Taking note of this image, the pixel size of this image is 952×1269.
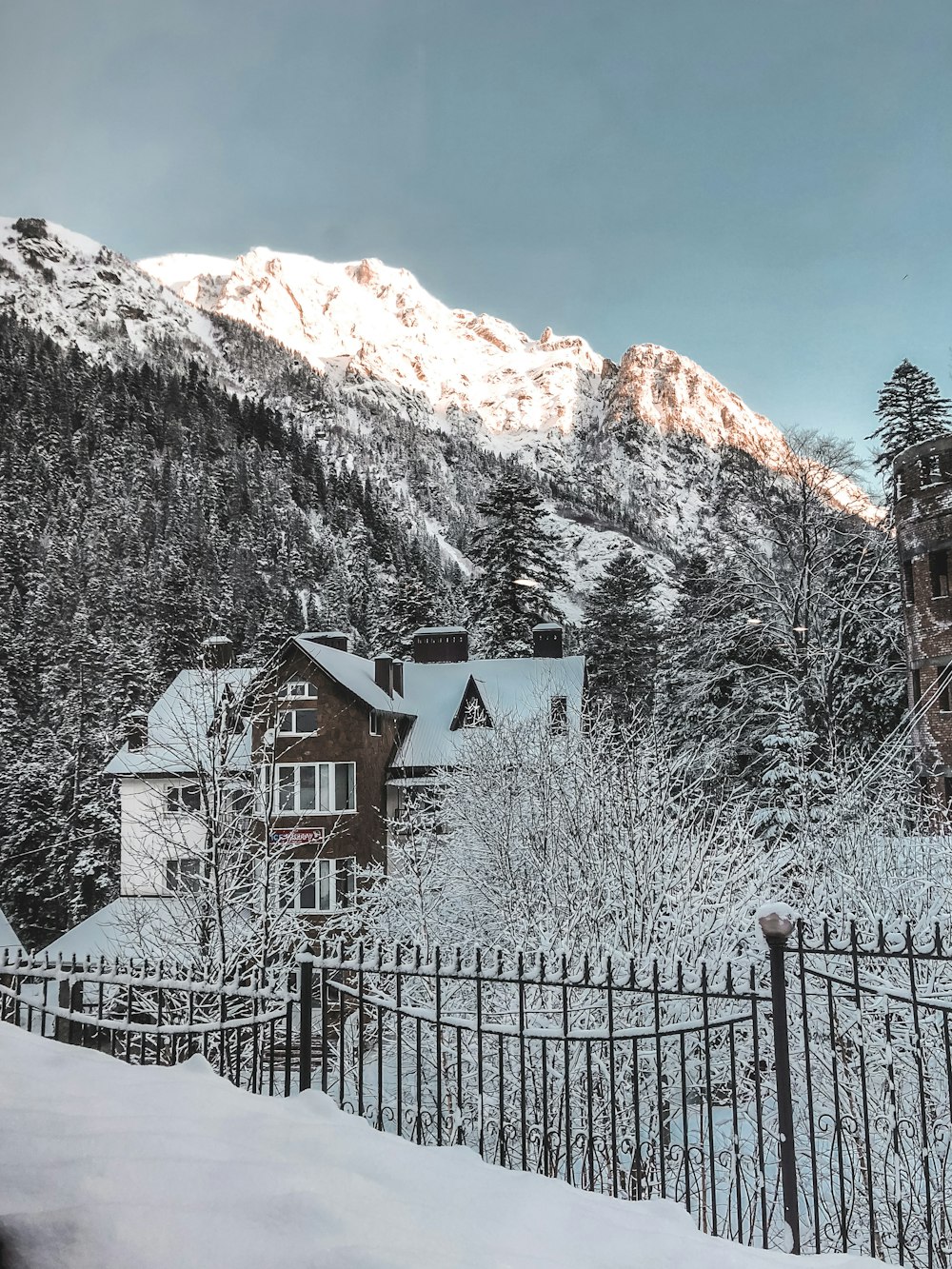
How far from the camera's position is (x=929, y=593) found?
23297 millimetres

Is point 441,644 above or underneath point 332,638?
underneath

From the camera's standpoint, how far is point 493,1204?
1949 millimetres

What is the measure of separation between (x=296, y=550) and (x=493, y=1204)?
101674 mm

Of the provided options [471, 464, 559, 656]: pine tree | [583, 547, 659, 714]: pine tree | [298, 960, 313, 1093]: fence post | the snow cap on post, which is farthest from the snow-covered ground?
[583, 547, 659, 714]: pine tree

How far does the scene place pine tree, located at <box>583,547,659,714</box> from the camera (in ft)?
144

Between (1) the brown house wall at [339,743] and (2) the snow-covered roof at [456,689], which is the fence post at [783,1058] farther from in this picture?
(2) the snow-covered roof at [456,689]

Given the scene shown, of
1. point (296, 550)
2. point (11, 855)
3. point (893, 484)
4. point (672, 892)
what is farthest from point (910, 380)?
point (296, 550)

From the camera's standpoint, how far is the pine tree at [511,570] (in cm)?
4288

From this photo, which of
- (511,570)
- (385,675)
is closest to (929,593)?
(385,675)

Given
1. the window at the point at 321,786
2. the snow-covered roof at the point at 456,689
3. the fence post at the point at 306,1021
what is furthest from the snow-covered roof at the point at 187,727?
the fence post at the point at 306,1021

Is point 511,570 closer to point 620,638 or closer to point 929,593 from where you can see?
point 620,638

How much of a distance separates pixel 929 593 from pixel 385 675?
18.0 meters

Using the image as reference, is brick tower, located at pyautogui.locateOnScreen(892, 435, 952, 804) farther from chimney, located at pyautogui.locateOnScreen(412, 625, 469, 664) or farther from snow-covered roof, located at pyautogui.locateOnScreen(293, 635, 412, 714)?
chimney, located at pyautogui.locateOnScreen(412, 625, 469, 664)

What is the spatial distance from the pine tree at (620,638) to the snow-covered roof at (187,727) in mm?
20421
